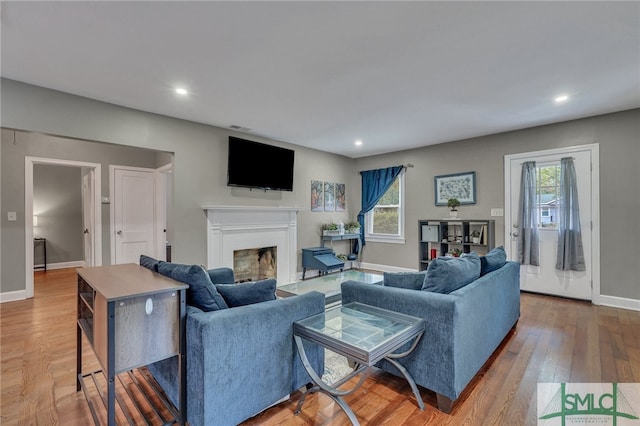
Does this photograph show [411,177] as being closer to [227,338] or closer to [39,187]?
[227,338]

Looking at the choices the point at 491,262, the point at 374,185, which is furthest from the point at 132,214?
the point at 491,262

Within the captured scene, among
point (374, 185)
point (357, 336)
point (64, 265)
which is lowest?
point (64, 265)

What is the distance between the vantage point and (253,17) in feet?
6.26

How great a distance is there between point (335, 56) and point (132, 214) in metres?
4.80

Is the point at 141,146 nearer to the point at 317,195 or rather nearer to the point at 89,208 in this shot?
the point at 89,208

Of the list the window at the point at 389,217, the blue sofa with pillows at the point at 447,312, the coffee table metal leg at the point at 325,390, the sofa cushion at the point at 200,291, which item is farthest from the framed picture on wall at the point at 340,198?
the sofa cushion at the point at 200,291

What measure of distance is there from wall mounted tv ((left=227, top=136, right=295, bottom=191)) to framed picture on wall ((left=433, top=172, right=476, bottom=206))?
103 inches

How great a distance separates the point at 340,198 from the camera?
6227 millimetres

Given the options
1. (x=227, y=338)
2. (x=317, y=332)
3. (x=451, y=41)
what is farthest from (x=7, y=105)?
(x=451, y=41)

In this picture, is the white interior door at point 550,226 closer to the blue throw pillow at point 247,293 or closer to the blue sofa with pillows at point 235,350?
the blue sofa with pillows at point 235,350

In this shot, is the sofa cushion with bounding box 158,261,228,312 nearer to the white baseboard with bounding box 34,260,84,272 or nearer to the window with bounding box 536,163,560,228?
the window with bounding box 536,163,560,228

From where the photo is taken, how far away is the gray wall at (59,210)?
243 inches

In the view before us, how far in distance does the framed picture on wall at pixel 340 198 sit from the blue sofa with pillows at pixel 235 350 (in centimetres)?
432

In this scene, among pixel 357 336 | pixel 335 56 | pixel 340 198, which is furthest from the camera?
pixel 340 198
